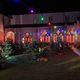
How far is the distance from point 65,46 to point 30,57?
972cm

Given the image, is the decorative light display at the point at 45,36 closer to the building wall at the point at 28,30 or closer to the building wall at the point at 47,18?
the building wall at the point at 28,30

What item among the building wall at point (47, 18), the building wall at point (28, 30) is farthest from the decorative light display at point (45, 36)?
the building wall at point (47, 18)

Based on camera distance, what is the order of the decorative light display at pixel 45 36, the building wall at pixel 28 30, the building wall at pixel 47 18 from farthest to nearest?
the building wall at pixel 47 18 → the building wall at pixel 28 30 → the decorative light display at pixel 45 36

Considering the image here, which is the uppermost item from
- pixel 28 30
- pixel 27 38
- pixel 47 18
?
pixel 47 18

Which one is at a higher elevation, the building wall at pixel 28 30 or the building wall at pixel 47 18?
the building wall at pixel 47 18

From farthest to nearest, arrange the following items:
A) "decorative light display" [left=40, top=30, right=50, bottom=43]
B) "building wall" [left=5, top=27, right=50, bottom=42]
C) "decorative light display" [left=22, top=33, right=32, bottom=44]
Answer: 1. "decorative light display" [left=22, top=33, right=32, bottom=44]
2. "building wall" [left=5, top=27, right=50, bottom=42]
3. "decorative light display" [left=40, top=30, right=50, bottom=43]

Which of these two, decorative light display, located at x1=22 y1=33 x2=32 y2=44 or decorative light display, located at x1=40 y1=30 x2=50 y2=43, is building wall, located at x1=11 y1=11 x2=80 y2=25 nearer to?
decorative light display, located at x1=22 y1=33 x2=32 y2=44

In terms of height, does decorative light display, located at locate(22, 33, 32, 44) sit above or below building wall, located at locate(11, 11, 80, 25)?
below

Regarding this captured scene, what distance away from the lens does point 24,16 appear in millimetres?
32750

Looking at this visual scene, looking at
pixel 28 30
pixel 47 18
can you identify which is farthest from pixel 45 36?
pixel 47 18

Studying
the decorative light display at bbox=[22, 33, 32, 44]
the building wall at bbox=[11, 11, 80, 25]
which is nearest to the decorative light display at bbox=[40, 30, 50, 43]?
the decorative light display at bbox=[22, 33, 32, 44]

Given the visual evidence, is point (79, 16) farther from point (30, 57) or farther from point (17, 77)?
point (17, 77)

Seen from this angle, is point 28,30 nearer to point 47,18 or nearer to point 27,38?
point 27,38

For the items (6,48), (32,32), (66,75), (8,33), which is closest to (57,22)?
(32,32)
